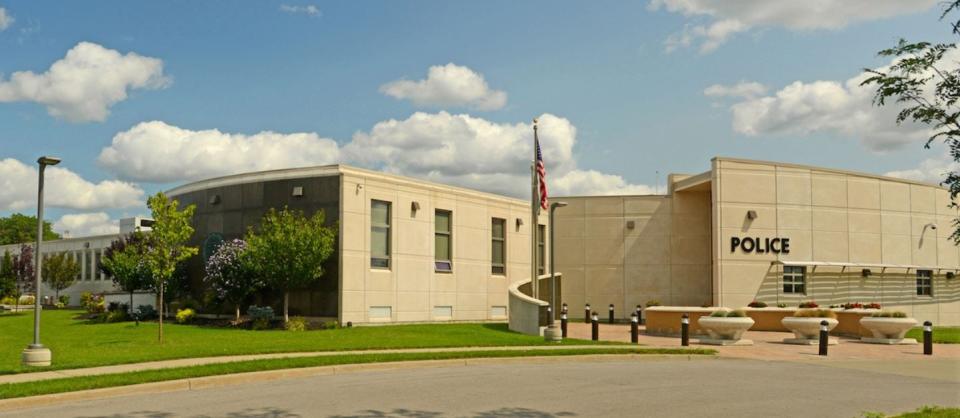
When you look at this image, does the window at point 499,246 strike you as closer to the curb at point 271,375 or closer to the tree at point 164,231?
the tree at point 164,231

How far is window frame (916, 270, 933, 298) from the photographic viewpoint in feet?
140

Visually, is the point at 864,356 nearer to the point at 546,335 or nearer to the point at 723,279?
the point at 546,335

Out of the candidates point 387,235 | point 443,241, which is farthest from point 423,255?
point 387,235

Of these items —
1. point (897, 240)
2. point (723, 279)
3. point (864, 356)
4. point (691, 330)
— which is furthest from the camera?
point (897, 240)

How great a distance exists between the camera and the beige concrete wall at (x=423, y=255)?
101ft

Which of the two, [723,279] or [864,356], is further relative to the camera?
[723,279]

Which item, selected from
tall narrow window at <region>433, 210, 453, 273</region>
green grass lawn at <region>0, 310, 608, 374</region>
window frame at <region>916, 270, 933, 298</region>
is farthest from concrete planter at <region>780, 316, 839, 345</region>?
window frame at <region>916, 270, 933, 298</region>

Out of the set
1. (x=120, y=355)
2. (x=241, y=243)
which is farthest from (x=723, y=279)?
(x=120, y=355)

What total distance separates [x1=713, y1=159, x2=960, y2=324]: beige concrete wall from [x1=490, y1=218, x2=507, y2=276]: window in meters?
9.41

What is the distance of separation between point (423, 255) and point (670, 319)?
9.75 metres

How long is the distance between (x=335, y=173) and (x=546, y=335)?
10.3 m

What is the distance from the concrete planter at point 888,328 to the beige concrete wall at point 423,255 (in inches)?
602

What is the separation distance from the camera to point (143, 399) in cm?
1276

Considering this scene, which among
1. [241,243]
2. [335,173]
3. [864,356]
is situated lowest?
[864,356]
